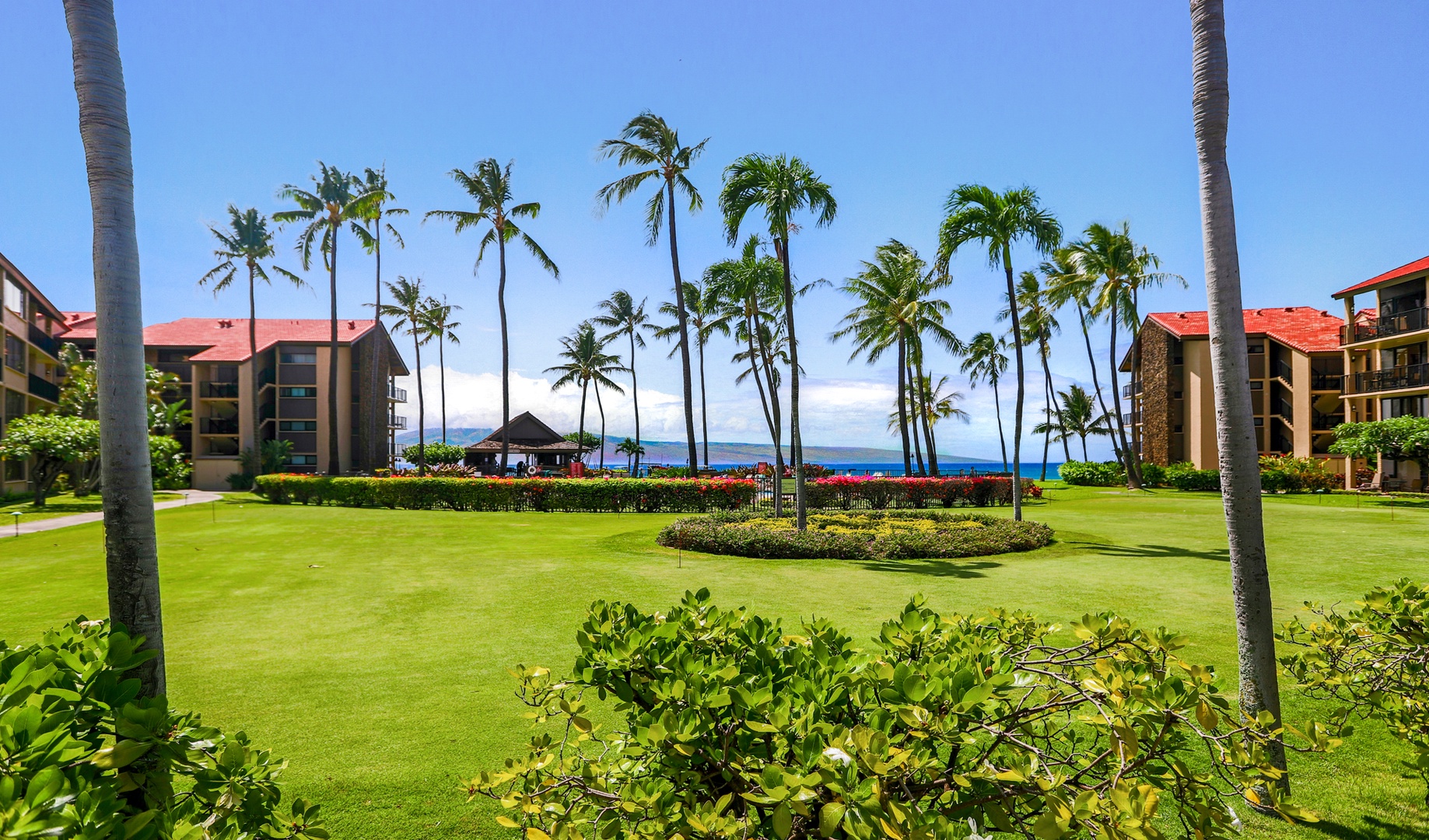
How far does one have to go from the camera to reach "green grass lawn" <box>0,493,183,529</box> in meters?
23.1

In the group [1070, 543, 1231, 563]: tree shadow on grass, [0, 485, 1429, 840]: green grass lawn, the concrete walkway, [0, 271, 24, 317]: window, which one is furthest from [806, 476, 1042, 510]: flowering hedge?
[0, 271, 24, 317]: window

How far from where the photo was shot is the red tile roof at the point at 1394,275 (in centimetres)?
3312

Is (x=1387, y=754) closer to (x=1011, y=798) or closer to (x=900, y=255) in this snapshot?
(x=1011, y=798)

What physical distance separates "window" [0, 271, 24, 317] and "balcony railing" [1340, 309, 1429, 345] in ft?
213

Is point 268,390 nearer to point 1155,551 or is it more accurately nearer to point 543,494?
point 543,494

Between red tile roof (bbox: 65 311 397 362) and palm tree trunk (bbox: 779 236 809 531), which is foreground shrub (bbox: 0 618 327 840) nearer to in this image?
palm tree trunk (bbox: 779 236 809 531)

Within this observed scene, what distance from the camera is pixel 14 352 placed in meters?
33.6

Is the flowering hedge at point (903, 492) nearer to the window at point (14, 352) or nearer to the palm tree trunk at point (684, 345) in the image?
the palm tree trunk at point (684, 345)

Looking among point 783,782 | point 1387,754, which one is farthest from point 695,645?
point 1387,754

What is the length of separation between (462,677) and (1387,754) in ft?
23.7

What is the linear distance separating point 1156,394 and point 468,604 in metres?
50.0

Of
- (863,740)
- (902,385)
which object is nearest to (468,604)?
(863,740)

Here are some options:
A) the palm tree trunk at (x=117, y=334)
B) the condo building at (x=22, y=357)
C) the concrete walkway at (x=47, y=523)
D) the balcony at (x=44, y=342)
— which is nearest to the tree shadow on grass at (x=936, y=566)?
the palm tree trunk at (x=117, y=334)

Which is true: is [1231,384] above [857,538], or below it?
above
